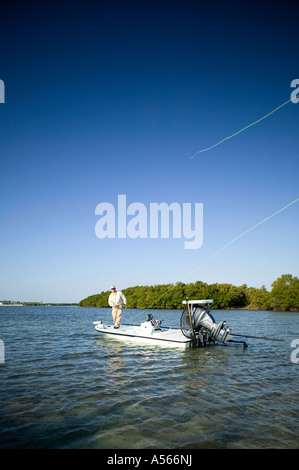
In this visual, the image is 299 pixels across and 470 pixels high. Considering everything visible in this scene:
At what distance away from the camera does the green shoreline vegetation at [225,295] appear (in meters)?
91.4

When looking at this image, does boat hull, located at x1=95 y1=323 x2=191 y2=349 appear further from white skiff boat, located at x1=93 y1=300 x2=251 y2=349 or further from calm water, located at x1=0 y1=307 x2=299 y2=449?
calm water, located at x1=0 y1=307 x2=299 y2=449

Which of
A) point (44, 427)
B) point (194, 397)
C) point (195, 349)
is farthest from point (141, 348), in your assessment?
point (44, 427)

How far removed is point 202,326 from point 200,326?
15cm

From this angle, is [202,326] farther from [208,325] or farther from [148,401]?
[148,401]

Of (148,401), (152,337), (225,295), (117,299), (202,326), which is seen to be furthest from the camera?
(225,295)

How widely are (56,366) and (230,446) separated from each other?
8.46m

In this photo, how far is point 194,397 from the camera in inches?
322

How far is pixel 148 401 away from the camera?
305 inches

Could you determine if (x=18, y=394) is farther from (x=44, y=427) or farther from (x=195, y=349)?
(x=195, y=349)

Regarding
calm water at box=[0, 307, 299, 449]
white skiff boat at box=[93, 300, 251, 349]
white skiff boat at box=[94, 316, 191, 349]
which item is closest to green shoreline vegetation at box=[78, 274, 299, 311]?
white skiff boat at box=[94, 316, 191, 349]

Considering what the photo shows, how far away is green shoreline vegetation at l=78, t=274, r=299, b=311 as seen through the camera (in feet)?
300

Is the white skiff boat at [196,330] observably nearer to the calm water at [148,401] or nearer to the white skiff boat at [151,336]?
the white skiff boat at [151,336]

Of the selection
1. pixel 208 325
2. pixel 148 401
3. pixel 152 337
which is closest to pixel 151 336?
pixel 152 337
